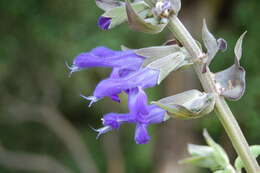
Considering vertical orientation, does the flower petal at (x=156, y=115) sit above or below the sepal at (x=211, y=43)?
below

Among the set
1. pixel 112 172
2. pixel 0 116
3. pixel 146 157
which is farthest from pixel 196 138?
pixel 0 116

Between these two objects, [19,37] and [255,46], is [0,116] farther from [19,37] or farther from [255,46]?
[255,46]

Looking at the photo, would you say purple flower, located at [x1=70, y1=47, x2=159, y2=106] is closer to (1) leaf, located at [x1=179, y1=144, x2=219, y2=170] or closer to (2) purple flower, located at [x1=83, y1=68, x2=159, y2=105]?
(2) purple flower, located at [x1=83, y1=68, x2=159, y2=105]

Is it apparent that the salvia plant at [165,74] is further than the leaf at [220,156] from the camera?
No

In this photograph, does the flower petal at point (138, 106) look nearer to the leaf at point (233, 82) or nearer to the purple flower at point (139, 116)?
the purple flower at point (139, 116)

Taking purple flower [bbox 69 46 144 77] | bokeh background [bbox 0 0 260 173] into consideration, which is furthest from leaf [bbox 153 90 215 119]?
bokeh background [bbox 0 0 260 173]

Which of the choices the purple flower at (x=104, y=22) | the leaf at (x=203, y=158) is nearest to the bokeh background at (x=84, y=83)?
the leaf at (x=203, y=158)
